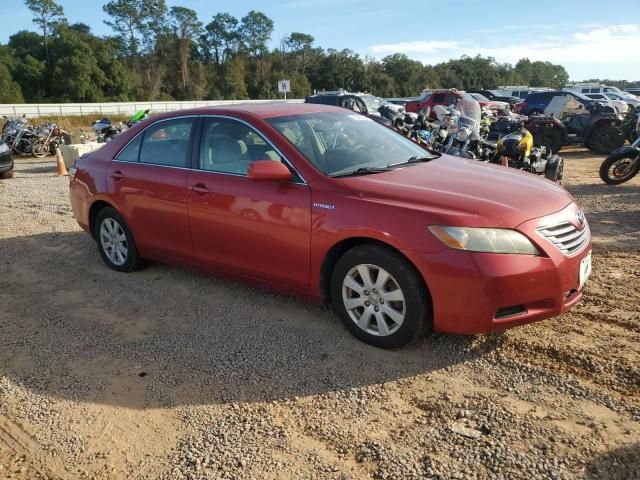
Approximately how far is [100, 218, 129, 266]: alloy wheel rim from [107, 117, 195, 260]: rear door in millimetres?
267

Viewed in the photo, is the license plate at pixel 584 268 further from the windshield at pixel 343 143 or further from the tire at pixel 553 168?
the tire at pixel 553 168

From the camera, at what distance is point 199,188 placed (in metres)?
4.44

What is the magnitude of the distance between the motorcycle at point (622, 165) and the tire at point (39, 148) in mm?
15610

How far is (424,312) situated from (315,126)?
71.2 inches

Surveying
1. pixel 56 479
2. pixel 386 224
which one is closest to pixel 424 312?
pixel 386 224

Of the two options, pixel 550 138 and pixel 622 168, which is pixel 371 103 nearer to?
pixel 550 138

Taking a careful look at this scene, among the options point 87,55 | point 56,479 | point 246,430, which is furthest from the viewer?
point 87,55

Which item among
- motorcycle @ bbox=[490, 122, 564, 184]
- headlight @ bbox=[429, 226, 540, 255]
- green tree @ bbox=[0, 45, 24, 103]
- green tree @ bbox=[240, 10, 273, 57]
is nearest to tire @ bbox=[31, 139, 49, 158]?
motorcycle @ bbox=[490, 122, 564, 184]

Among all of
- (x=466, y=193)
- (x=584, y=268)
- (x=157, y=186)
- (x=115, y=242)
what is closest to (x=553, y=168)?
(x=584, y=268)

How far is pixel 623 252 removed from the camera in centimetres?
562

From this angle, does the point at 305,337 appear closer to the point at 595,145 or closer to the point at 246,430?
the point at 246,430

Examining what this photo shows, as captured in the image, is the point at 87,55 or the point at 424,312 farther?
the point at 87,55

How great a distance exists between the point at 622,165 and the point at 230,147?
781 cm

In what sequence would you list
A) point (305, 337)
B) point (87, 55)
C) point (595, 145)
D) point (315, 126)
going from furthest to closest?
point (87, 55) < point (595, 145) < point (315, 126) < point (305, 337)
